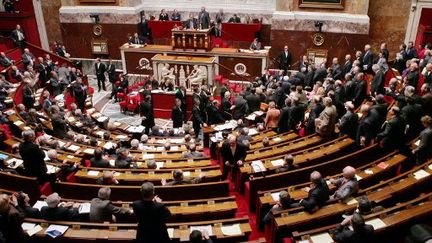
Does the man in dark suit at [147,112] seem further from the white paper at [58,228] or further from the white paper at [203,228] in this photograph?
the white paper at [203,228]

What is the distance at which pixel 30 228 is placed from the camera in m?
5.09

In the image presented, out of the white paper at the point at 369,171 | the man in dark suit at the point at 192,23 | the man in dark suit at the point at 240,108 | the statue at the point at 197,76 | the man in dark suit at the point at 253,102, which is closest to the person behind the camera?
the white paper at the point at 369,171

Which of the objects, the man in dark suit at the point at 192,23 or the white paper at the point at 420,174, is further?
the man in dark suit at the point at 192,23

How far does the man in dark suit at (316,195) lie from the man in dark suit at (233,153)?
1.88 metres

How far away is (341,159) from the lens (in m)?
6.59

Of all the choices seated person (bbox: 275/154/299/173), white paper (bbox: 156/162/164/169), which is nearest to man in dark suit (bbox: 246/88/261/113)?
white paper (bbox: 156/162/164/169)

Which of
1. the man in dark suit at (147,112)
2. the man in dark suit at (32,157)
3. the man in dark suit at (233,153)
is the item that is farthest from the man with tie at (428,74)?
the man in dark suit at (32,157)

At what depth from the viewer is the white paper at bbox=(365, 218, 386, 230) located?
186 inches

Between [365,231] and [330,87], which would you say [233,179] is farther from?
[330,87]

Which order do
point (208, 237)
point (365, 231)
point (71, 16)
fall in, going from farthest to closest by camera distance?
1. point (71, 16)
2. point (208, 237)
3. point (365, 231)

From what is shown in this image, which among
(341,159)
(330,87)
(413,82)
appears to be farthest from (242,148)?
(413,82)

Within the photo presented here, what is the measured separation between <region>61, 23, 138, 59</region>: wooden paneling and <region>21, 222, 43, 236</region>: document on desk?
12840mm

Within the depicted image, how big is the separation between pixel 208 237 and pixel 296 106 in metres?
4.92

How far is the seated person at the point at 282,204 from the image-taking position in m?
5.28
